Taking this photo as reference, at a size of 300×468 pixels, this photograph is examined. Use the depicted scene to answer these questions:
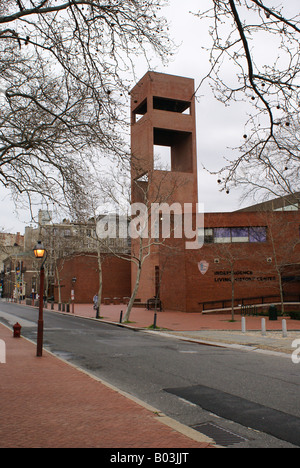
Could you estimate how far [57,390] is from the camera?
7.51m

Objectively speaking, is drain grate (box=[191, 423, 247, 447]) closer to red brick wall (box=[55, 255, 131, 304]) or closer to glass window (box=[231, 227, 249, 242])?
glass window (box=[231, 227, 249, 242])

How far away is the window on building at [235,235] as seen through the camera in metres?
34.7

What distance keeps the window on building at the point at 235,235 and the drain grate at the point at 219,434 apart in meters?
29.3

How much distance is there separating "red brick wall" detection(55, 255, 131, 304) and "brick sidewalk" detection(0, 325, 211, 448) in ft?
156

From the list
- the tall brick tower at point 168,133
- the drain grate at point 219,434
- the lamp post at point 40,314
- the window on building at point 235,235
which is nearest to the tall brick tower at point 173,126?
the tall brick tower at point 168,133

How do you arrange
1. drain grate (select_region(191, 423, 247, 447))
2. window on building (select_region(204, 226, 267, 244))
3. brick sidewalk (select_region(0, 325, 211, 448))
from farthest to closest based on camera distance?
window on building (select_region(204, 226, 267, 244))
drain grate (select_region(191, 423, 247, 447))
brick sidewalk (select_region(0, 325, 211, 448))

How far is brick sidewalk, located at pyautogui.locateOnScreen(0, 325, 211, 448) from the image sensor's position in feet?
15.4

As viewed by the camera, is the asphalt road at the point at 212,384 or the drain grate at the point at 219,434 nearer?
the drain grate at the point at 219,434

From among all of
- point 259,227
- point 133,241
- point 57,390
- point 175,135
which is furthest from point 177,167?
point 57,390

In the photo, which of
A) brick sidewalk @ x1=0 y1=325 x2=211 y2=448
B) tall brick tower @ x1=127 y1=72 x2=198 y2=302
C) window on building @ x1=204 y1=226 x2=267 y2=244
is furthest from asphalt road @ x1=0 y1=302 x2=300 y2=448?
tall brick tower @ x1=127 y1=72 x2=198 y2=302

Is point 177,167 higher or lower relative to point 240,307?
higher

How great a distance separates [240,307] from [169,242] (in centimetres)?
884

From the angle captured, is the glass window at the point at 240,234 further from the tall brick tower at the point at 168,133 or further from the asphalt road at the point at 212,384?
the asphalt road at the point at 212,384
